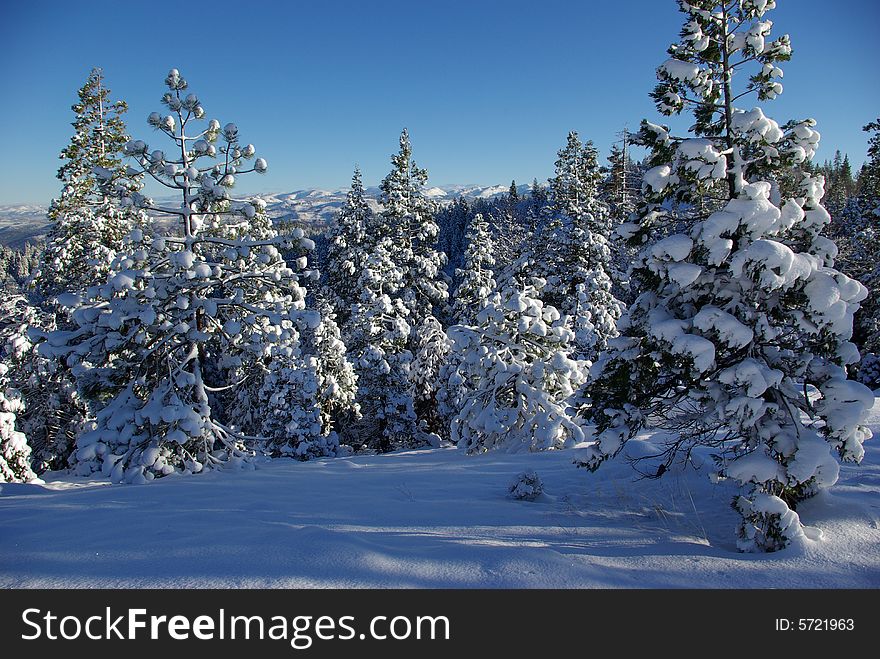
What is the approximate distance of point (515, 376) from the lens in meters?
13.3

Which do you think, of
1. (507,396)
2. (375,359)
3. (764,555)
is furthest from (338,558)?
(375,359)

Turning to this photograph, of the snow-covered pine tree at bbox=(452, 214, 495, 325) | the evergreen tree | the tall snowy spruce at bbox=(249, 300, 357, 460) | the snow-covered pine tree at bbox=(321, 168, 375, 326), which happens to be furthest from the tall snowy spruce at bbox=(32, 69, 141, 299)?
the snow-covered pine tree at bbox=(452, 214, 495, 325)

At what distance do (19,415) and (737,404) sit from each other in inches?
1010

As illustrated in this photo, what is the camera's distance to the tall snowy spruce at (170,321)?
9.23 meters

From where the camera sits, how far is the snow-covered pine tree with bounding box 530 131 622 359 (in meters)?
21.7

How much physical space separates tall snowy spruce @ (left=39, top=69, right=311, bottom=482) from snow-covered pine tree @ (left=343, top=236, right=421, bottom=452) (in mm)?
11635

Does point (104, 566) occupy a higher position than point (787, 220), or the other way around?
point (787, 220)

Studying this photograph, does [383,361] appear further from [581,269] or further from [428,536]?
[428,536]

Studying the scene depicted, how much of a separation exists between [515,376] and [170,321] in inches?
343

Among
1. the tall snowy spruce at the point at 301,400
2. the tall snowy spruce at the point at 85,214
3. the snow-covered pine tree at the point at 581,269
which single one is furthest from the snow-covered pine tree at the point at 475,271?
the tall snowy spruce at the point at 85,214

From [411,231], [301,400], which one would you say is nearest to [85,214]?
[301,400]

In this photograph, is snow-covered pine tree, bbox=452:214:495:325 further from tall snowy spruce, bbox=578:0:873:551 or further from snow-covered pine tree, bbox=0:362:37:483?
tall snowy spruce, bbox=578:0:873:551

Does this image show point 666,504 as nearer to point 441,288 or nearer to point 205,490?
point 205,490

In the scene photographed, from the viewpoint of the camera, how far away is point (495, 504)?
619 cm
